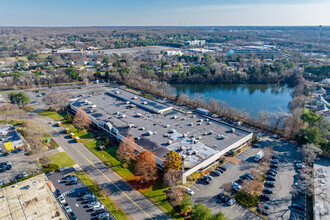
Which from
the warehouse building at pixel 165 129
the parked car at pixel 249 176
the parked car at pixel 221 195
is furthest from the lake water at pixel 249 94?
the parked car at pixel 221 195

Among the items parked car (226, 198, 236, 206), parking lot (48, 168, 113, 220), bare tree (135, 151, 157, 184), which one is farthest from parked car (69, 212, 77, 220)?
parked car (226, 198, 236, 206)

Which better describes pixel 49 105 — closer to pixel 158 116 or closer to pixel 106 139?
pixel 106 139

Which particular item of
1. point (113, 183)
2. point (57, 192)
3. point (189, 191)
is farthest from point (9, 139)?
point (189, 191)

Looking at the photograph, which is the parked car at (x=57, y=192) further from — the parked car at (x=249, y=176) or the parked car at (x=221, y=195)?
the parked car at (x=249, y=176)

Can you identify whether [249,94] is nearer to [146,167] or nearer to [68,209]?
[146,167]

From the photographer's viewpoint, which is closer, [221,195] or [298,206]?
[298,206]

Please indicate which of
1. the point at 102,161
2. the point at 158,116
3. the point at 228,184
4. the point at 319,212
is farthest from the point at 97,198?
the point at 319,212

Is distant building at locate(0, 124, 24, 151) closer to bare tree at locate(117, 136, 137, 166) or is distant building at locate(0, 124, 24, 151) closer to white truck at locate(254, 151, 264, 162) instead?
bare tree at locate(117, 136, 137, 166)
